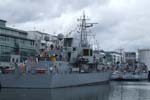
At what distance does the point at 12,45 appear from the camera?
4419 inches

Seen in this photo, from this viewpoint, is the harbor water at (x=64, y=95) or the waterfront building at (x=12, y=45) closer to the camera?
the harbor water at (x=64, y=95)

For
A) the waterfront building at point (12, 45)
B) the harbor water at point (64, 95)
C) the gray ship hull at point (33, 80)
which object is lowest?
the harbor water at point (64, 95)

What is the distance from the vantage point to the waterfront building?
106062mm

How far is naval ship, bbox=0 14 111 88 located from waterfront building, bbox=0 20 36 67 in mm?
26643

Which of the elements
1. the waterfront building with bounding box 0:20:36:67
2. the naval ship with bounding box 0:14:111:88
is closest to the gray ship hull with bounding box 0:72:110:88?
the naval ship with bounding box 0:14:111:88

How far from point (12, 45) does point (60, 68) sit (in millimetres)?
46214

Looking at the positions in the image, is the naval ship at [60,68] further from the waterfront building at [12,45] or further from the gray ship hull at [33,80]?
the waterfront building at [12,45]

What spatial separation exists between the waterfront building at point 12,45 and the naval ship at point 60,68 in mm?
26643

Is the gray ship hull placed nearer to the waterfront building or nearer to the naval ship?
the naval ship

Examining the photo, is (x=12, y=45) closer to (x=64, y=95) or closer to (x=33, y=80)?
(x=33, y=80)

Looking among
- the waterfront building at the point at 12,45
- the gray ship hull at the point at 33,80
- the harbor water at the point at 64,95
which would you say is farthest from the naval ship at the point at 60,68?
the waterfront building at the point at 12,45

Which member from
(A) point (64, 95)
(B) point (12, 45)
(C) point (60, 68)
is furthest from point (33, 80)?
(B) point (12, 45)

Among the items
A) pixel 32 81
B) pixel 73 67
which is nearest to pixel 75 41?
pixel 73 67

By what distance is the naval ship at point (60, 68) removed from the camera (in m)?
63.0
